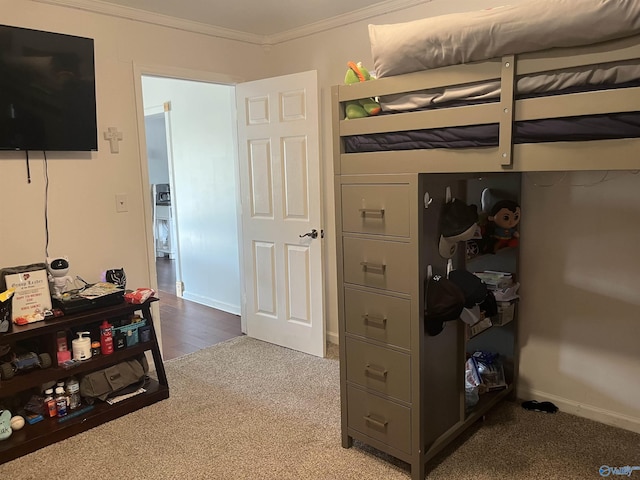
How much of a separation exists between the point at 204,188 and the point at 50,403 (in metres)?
2.63

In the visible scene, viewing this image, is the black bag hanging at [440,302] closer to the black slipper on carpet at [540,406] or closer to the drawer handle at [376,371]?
the drawer handle at [376,371]

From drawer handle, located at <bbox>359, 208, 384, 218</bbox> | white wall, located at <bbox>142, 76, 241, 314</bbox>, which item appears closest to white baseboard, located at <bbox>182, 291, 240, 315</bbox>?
white wall, located at <bbox>142, 76, 241, 314</bbox>

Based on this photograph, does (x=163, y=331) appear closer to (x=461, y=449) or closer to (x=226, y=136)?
(x=226, y=136)

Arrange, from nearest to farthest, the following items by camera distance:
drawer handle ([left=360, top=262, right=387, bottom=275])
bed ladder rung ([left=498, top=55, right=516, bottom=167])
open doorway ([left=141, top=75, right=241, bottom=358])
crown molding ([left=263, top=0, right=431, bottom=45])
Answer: bed ladder rung ([left=498, top=55, right=516, bottom=167]) → drawer handle ([left=360, top=262, right=387, bottom=275]) → crown molding ([left=263, top=0, right=431, bottom=45]) → open doorway ([left=141, top=75, right=241, bottom=358])

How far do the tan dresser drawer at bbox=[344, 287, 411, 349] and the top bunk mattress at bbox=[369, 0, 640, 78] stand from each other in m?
0.94

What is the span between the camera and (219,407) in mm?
A: 2834

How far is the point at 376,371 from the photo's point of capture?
221cm

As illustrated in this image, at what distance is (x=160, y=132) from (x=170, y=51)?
430 cm

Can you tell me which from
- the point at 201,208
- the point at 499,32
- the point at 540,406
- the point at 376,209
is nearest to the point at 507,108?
the point at 499,32

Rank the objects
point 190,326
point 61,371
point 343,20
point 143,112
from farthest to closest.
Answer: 1. point 190,326
2. point 343,20
3. point 143,112
4. point 61,371

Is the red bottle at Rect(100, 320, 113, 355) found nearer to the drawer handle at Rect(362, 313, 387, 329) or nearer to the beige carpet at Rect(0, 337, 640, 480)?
the beige carpet at Rect(0, 337, 640, 480)

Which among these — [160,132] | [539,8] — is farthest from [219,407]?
[160,132]

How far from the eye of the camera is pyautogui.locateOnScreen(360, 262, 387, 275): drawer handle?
2119 millimetres

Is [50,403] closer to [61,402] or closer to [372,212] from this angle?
[61,402]
